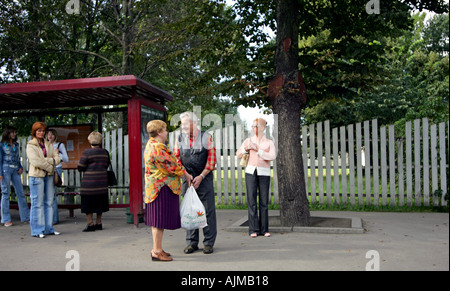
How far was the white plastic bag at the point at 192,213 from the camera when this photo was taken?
5.86 metres

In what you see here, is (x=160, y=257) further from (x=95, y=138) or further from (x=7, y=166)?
(x=7, y=166)

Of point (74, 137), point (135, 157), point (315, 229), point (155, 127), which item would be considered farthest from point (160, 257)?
point (74, 137)

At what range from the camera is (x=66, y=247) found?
6801 millimetres

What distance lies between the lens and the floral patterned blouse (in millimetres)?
5547

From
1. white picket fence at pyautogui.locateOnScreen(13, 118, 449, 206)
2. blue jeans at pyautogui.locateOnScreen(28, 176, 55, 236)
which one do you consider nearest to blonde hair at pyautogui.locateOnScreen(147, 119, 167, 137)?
blue jeans at pyautogui.locateOnScreen(28, 176, 55, 236)

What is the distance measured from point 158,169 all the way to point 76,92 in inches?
174

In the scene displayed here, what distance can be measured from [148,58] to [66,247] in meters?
9.15

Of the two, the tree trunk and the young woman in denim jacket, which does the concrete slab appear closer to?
the tree trunk

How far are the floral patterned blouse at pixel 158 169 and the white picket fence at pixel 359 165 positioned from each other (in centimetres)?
514

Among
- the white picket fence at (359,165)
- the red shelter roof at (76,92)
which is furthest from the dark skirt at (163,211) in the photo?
the white picket fence at (359,165)

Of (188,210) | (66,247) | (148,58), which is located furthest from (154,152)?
(148,58)

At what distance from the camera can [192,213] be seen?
5867 mm

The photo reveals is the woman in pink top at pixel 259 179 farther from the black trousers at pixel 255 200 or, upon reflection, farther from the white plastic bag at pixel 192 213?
the white plastic bag at pixel 192 213

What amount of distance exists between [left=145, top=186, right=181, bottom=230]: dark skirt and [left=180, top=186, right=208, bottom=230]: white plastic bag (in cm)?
19
